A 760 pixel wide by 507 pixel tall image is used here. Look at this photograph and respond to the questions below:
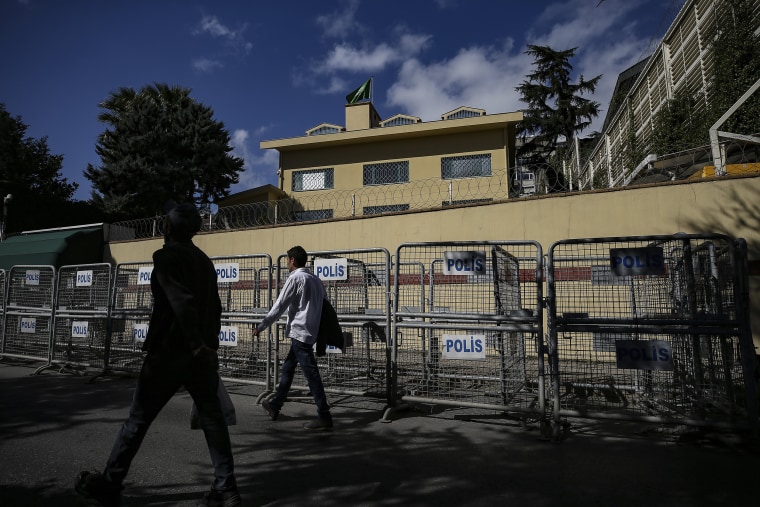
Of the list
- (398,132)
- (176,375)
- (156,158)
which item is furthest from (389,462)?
(156,158)

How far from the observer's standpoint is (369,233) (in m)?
10.9

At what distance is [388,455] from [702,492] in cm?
229

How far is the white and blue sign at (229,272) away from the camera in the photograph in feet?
21.0

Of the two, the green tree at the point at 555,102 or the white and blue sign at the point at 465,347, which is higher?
the green tree at the point at 555,102

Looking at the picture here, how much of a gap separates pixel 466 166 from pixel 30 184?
22.5 meters

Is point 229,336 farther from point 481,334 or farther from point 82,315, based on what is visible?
point 481,334

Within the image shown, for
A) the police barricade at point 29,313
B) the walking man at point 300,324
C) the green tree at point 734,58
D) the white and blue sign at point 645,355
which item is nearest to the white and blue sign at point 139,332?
the police barricade at point 29,313

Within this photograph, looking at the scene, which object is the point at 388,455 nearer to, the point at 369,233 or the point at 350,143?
the point at 369,233

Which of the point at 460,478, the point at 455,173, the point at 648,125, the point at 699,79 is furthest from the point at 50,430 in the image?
the point at 648,125

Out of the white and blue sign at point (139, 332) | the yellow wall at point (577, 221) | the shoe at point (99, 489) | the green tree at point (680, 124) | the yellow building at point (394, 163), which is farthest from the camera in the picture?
the yellow building at point (394, 163)

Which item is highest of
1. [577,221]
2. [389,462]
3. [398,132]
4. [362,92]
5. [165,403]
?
[362,92]

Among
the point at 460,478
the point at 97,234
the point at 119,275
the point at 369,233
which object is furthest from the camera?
the point at 97,234

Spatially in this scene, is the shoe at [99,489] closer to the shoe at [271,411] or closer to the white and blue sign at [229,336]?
the shoe at [271,411]

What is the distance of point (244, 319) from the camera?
248 inches
